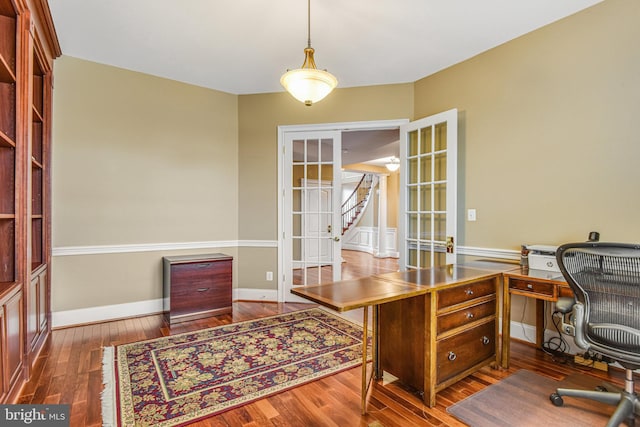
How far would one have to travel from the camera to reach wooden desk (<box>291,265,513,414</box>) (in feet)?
6.25

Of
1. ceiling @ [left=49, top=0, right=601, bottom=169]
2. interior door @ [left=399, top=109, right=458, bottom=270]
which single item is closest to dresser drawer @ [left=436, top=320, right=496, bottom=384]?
interior door @ [left=399, top=109, right=458, bottom=270]

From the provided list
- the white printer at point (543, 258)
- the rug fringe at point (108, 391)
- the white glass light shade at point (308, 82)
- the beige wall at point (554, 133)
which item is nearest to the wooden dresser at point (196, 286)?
the rug fringe at point (108, 391)

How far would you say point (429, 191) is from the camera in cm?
368

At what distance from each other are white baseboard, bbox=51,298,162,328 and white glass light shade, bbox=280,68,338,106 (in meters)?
3.00

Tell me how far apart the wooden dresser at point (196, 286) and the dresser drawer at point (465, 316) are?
8.26 ft

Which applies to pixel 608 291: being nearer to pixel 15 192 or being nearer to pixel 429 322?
pixel 429 322

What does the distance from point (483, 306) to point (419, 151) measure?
1.92 meters

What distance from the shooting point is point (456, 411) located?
6.33 feet

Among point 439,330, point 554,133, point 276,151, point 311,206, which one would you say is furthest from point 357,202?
point 439,330

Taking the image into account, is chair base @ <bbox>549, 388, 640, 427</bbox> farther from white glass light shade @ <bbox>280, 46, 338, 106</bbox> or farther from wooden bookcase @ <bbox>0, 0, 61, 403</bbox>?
wooden bookcase @ <bbox>0, 0, 61, 403</bbox>

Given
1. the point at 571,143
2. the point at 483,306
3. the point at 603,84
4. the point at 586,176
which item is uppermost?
the point at 603,84

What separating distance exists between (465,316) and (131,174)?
3.66 metres

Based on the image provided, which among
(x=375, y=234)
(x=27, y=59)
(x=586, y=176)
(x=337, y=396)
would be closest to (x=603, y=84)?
(x=586, y=176)

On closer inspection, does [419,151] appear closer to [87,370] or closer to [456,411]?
[456,411]
